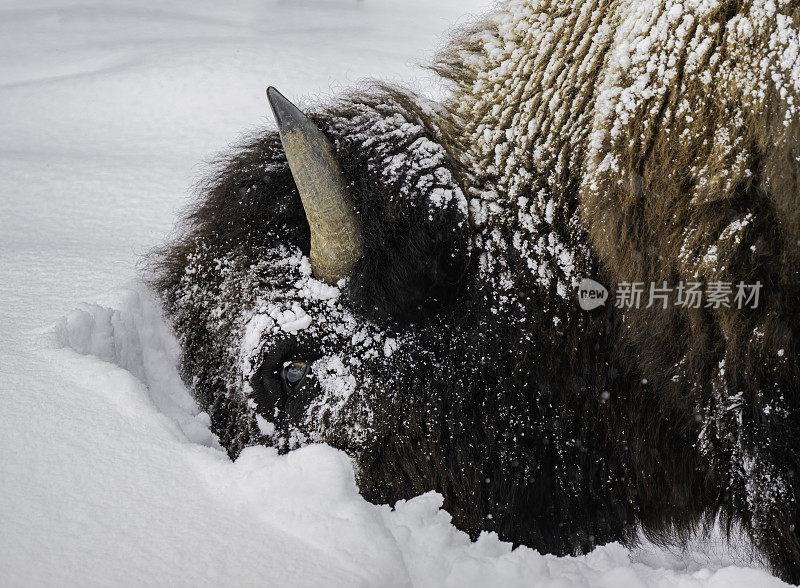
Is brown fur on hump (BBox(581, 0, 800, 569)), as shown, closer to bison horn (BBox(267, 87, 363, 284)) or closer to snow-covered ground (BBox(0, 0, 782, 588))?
snow-covered ground (BBox(0, 0, 782, 588))

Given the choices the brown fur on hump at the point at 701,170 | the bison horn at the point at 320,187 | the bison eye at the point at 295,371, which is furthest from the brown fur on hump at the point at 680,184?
the bison eye at the point at 295,371

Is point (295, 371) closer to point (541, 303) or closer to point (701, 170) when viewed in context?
point (541, 303)

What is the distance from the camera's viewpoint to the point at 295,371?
2.21m

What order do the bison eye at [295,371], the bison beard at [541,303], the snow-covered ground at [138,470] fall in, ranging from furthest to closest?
the bison eye at [295,371]
the bison beard at [541,303]
the snow-covered ground at [138,470]

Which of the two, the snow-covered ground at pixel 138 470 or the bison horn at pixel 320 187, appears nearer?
the snow-covered ground at pixel 138 470

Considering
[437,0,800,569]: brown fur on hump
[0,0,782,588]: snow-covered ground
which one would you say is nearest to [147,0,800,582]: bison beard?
[437,0,800,569]: brown fur on hump

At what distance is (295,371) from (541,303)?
799 millimetres

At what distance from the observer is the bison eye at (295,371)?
2.21 m

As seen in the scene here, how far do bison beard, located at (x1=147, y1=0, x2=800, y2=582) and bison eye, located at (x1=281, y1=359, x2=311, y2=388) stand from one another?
29mm

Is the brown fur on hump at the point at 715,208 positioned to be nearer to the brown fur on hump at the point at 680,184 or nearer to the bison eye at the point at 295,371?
the brown fur on hump at the point at 680,184

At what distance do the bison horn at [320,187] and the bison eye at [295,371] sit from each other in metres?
0.33

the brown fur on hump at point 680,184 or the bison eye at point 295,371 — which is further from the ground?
the brown fur on hump at point 680,184

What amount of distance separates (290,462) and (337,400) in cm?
A: 24

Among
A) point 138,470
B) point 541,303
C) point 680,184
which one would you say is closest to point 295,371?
point 138,470
